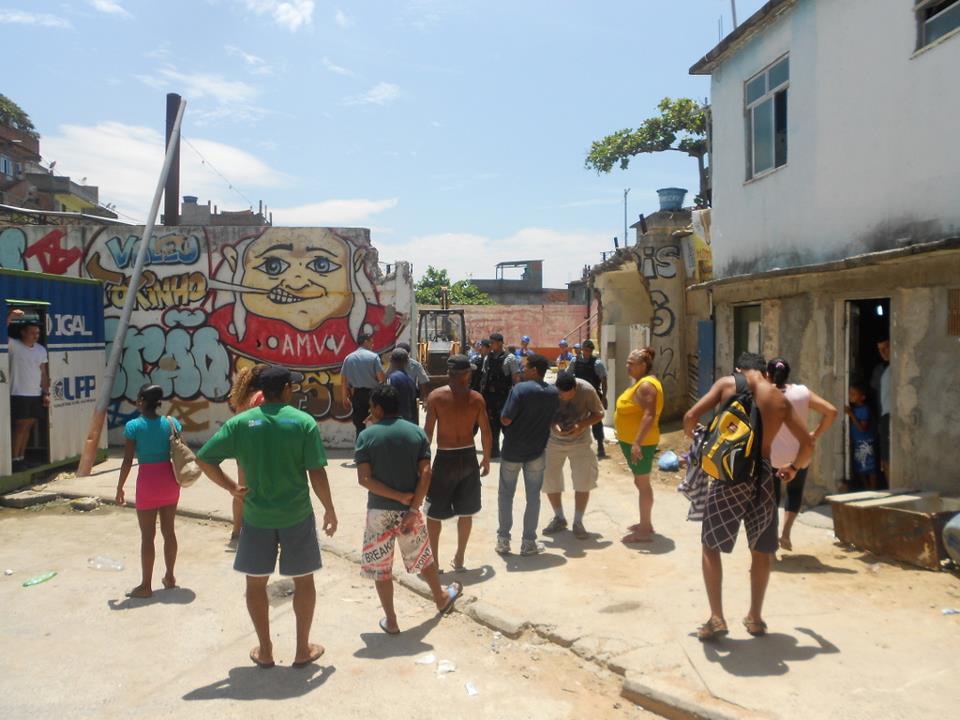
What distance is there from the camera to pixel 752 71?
984cm

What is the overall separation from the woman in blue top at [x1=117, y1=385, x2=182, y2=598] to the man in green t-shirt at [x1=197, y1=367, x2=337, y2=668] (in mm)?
1563

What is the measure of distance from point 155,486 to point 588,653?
3.42 m

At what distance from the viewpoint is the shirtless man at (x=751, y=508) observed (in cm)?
439

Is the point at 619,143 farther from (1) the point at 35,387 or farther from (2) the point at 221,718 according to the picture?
(2) the point at 221,718

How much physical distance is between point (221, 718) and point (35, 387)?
281 inches

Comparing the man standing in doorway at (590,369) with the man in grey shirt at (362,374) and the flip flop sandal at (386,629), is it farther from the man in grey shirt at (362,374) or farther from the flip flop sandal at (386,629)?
the flip flop sandal at (386,629)

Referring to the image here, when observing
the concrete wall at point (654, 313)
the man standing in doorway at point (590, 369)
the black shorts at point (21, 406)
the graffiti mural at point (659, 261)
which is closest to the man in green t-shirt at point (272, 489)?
the black shorts at point (21, 406)

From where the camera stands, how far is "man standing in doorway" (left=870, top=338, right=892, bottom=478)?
7.30 m

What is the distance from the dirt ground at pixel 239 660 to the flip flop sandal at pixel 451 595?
0.06 meters

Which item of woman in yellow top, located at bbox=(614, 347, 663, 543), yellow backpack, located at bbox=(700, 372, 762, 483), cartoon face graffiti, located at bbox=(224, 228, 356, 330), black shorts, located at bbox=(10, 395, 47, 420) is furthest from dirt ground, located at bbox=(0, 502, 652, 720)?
cartoon face graffiti, located at bbox=(224, 228, 356, 330)

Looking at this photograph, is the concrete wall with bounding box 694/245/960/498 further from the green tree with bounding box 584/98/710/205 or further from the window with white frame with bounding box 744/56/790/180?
the green tree with bounding box 584/98/710/205

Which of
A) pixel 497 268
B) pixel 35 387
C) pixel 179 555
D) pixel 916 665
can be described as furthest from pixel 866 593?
pixel 497 268

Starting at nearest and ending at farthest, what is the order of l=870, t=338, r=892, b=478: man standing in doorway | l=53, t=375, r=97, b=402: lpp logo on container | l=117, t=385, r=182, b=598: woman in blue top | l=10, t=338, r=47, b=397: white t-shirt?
l=117, t=385, r=182, b=598: woman in blue top, l=870, t=338, r=892, b=478: man standing in doorway, l=10, t=338, r=47, b=397: white t-shirt, l=53, t=375, r=97, b=402: lpp logo on container

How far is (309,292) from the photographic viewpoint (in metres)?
12.4
